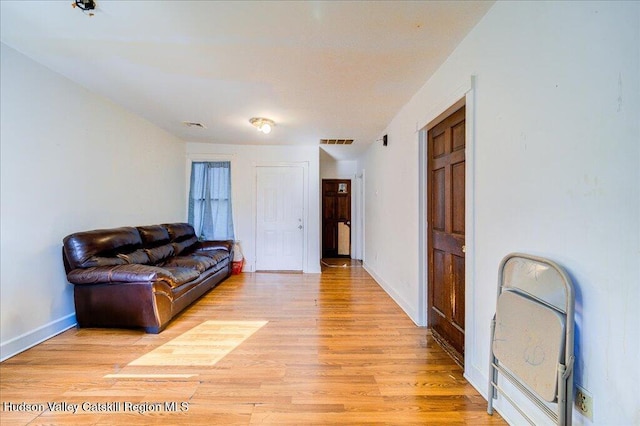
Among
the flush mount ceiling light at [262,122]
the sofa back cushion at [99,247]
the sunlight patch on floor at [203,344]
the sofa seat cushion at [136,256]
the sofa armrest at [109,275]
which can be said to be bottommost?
the sunlight patch on floor at [203,344]

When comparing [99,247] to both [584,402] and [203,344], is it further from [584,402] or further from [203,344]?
[584,402]

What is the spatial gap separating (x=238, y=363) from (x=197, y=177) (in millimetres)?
3974

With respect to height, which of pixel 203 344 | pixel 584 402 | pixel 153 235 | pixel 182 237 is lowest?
pixel 203 344

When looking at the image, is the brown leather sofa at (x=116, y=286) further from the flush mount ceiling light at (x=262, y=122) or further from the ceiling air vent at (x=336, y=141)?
the ceiling air vent at (x=336, y=141)

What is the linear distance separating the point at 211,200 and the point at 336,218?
3037 mm

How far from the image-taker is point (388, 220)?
12.7 ft

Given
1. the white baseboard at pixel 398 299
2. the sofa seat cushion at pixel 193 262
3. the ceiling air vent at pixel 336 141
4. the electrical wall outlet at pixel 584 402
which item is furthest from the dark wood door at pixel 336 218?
the electrical wall outlet at pixel 584 402

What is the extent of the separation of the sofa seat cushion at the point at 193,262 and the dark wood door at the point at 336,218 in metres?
3.42

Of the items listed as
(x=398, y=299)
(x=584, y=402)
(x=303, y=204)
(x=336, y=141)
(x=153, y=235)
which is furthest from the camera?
(x=303, y=204)

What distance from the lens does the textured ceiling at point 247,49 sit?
5.44 feet

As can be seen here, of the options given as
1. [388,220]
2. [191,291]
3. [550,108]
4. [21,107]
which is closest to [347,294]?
[388,220]

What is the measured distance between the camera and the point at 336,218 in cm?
684

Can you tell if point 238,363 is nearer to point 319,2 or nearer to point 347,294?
point 347,294

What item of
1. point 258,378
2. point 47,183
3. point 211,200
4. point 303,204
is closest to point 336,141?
point 303,204
